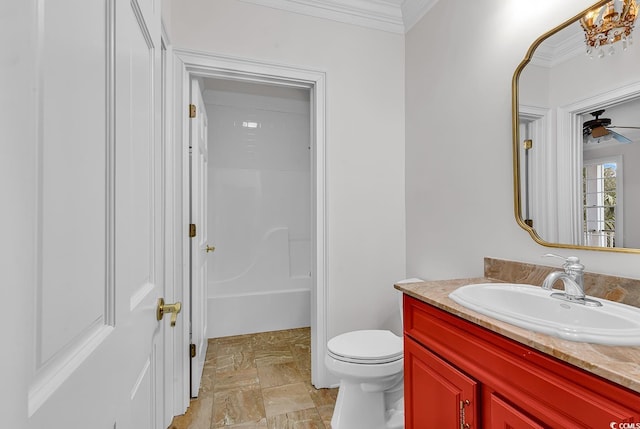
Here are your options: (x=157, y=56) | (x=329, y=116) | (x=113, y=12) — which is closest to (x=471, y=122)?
(x=329, y=116)

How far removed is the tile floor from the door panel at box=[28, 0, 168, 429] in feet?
3.76

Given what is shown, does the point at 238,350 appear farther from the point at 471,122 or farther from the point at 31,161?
the point at 31,161

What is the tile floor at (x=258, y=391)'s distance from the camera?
1665mm

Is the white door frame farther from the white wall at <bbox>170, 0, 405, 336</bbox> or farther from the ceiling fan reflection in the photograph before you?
the ceiling fan reflection

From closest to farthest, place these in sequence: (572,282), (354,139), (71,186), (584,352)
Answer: (71,186)
(584,352)
(572,282)
(354,139)

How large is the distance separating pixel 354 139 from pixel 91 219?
69.9 inches

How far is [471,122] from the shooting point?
1.63 metres

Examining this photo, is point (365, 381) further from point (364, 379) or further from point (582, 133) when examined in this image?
point (582, 133)

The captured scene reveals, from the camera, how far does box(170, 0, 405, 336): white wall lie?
1.92 m

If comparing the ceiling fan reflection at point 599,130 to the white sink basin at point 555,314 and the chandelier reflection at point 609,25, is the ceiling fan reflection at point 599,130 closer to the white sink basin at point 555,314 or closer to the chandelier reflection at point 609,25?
the chandelier reflection at point 609,25

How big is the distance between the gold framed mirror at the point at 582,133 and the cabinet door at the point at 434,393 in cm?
68

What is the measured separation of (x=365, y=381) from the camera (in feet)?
4.91

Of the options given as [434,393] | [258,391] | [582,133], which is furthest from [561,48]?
[258,391]

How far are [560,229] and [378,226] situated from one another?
106cm
